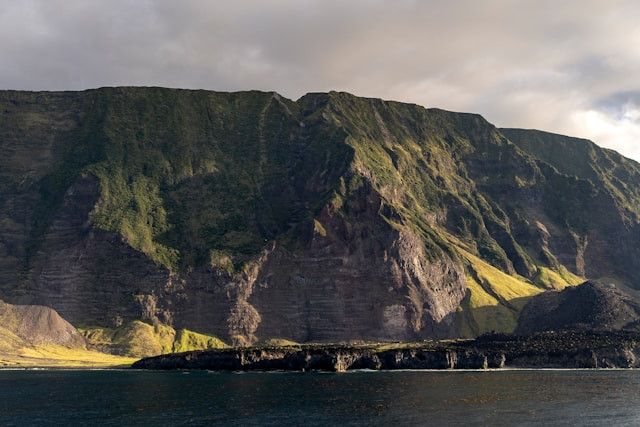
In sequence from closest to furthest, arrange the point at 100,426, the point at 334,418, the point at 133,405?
the point at 100,426 < the point at 334,418 < the point at 133,405

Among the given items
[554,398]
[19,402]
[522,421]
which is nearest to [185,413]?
[19,402]

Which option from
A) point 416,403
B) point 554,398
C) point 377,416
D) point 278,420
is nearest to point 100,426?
Answer: point 278,420

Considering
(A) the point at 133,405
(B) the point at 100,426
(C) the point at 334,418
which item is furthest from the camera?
(A) the point at 133,405

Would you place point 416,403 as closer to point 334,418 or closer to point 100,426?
point 334,418

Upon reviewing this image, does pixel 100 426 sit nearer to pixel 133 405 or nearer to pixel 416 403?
pixel 133 405

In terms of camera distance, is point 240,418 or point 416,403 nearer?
point 240,418

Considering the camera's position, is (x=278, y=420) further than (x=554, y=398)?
No

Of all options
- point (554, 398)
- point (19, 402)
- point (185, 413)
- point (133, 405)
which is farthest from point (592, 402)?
point (19, 402)

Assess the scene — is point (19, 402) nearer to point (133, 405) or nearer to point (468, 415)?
point (133, 405)
